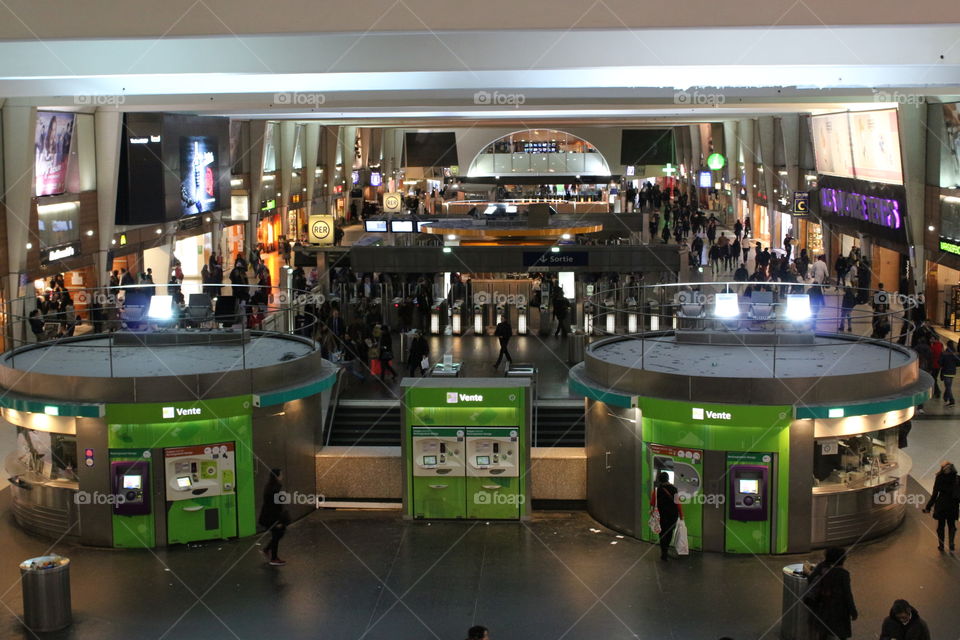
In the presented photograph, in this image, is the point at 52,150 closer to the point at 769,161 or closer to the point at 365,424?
the point at 365,424

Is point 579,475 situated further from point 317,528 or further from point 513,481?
point 317,528

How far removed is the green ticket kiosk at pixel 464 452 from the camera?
12.9m

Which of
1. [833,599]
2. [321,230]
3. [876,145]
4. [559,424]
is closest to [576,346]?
[559,424]

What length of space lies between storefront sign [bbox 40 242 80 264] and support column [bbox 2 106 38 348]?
1.10 metres

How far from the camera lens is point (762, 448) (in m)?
11.5

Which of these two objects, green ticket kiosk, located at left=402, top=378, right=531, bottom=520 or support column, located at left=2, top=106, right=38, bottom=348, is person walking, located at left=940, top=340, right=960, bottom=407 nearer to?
green ticket kiosk, located at left=402, top=378, right=531, bottom=520

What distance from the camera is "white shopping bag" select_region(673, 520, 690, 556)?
11.5 m

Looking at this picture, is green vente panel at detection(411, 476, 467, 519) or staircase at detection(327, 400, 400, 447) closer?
green vente panel at detection(411, 476, 467, 519)

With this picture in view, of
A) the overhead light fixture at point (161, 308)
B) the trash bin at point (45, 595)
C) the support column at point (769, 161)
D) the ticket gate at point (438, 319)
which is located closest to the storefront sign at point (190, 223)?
the ticket gate at point (438, 319)

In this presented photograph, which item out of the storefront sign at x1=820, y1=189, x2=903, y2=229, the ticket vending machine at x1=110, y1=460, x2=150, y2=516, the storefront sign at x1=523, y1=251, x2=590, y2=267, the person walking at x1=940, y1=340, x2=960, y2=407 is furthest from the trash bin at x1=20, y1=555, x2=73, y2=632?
the storefront sign at x1=820, y1=189, x2=903, y2=229

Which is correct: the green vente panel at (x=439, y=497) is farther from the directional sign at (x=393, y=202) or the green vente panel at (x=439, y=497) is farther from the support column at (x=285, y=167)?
the directional sign at (x=393, y=202)

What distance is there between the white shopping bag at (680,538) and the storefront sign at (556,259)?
12928 mm

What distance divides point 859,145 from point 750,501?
21166mm

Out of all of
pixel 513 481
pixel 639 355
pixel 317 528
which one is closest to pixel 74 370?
pixel 317 528
